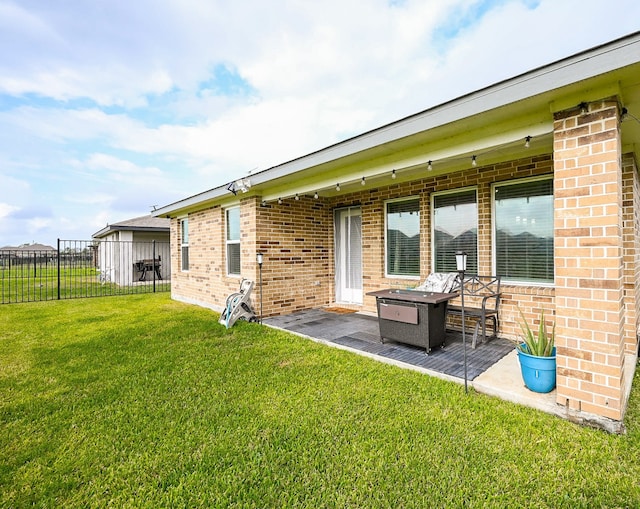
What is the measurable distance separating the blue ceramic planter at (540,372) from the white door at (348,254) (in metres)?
4.17

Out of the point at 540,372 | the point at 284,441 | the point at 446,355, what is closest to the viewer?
the point at 284,441

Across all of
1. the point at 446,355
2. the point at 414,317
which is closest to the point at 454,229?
the point at 414,317

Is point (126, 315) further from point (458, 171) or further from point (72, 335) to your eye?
point (458, 171)

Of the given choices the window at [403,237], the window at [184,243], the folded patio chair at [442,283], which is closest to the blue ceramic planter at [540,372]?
the folded patio chair at [442,283]

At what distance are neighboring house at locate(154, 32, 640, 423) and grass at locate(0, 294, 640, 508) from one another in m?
0.73

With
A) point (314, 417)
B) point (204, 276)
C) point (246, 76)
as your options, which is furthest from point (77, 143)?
point (314, 417)

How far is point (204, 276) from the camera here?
26.6 feet

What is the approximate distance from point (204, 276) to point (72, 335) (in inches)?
122

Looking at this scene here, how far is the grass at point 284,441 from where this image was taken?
185 cm

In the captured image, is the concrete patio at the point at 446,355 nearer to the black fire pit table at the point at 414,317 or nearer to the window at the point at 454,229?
the black fire pit table at the point at 414,317

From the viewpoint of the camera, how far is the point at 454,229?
521 centimetres

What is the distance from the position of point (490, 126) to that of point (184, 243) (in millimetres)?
8448

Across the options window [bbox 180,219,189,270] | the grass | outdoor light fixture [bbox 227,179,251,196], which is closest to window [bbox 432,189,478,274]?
the grass

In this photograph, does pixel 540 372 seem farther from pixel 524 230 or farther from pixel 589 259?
pixel 524 230
